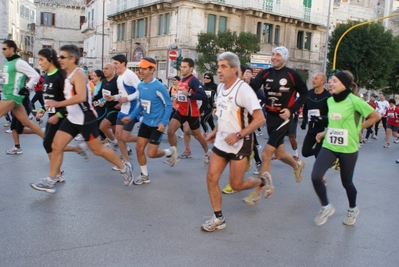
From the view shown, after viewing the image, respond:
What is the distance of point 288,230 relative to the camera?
4992mm

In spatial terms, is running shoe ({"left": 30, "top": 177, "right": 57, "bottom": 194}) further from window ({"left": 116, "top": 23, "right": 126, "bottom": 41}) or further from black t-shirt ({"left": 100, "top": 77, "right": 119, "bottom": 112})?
window ({"left": 116, "top": 23, "right": 126, "bottom": 41})

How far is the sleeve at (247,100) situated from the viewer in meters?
4.58

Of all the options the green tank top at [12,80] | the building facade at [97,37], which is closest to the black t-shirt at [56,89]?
the green tank top at [12,80]

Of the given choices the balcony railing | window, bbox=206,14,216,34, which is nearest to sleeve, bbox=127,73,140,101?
the balcony railing

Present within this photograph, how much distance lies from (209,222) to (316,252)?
1.14 meters

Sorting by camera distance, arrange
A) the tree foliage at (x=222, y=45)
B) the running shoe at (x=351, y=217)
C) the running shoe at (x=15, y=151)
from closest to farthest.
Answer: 1. the running shoe at (x=351, y=217)
2. the running shoe at (x=15, y=151)
3. the tree foliage at (x=222, y=45)

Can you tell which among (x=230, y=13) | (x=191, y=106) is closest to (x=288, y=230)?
(x=191, y=106)

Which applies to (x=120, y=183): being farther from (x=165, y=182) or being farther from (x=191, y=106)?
(x=191, y=106)

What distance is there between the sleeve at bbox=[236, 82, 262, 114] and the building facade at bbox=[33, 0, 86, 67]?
201 ft

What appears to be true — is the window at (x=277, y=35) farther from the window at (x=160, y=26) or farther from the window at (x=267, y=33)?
the window at (x=160, y=26)

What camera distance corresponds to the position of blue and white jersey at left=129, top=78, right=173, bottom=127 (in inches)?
265

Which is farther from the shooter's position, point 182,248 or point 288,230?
point 288,230

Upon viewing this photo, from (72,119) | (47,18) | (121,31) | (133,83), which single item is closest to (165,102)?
(133,83)

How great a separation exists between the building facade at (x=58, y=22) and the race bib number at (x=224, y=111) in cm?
6114
